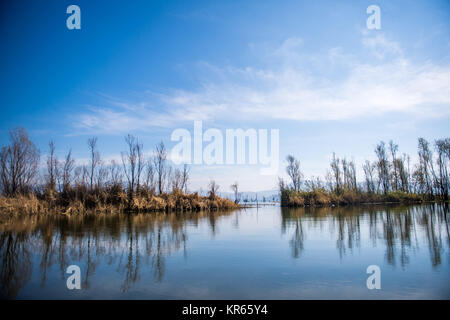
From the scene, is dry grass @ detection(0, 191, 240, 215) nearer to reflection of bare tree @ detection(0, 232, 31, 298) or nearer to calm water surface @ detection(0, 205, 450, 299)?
reflection of bare tree @ detection(0, 232, 31, 298)

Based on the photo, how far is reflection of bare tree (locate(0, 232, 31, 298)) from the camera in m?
4.52

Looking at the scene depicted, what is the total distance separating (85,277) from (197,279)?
2.22 meters

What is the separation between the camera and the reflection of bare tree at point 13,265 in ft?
14.8

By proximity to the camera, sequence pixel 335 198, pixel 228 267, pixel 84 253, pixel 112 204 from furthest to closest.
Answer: pixel 335 198, pixel 112 204, pixel 84 253, pixel 228 267

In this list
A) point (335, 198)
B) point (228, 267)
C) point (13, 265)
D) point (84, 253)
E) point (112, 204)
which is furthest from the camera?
point (335, 198)

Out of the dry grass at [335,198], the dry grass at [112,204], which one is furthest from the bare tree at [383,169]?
the dry grass at [112,204]

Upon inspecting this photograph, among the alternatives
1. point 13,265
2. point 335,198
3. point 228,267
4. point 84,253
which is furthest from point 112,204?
point 335,198

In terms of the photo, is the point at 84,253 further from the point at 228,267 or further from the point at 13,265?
the point at 228,267

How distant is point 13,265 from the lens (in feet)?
19.0

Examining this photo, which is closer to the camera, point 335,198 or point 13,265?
point 13,265
